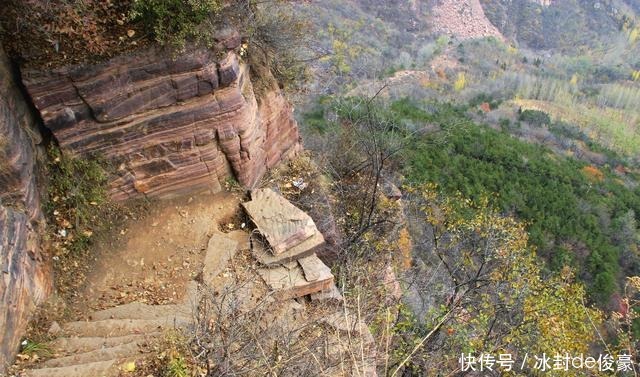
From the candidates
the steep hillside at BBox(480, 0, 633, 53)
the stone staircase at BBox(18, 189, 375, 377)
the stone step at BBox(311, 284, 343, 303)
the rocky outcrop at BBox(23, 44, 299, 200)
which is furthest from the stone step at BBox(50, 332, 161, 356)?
the steep hillside at BBox(480, 0, 633, 53)

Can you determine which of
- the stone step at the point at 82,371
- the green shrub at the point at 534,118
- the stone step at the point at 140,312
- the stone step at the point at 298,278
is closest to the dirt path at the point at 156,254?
the stone step at the point at 140,312

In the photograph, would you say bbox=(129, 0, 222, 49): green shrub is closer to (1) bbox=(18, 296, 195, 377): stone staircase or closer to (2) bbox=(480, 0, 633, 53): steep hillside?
(1) bbox=(18, 296, 195, 377): stone staircase

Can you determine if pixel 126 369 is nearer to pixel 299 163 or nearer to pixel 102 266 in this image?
pixel 102 266

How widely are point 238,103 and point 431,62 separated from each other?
72.4 meters

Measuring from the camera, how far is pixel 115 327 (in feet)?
19.6

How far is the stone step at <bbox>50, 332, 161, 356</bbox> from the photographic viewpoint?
5484 mm

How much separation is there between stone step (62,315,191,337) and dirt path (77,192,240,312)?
52 centimetres

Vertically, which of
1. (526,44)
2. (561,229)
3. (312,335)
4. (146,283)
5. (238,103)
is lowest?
(526,44)

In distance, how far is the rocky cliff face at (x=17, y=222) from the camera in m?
5.27

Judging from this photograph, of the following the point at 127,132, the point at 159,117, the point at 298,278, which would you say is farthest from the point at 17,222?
the point at 298,278

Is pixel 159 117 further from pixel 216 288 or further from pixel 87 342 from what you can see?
pixel 87 342

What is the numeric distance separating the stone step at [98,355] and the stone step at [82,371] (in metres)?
0.19

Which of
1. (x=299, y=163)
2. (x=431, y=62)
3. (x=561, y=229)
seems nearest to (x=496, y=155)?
(x=561, y=229)

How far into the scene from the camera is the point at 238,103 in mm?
7914
